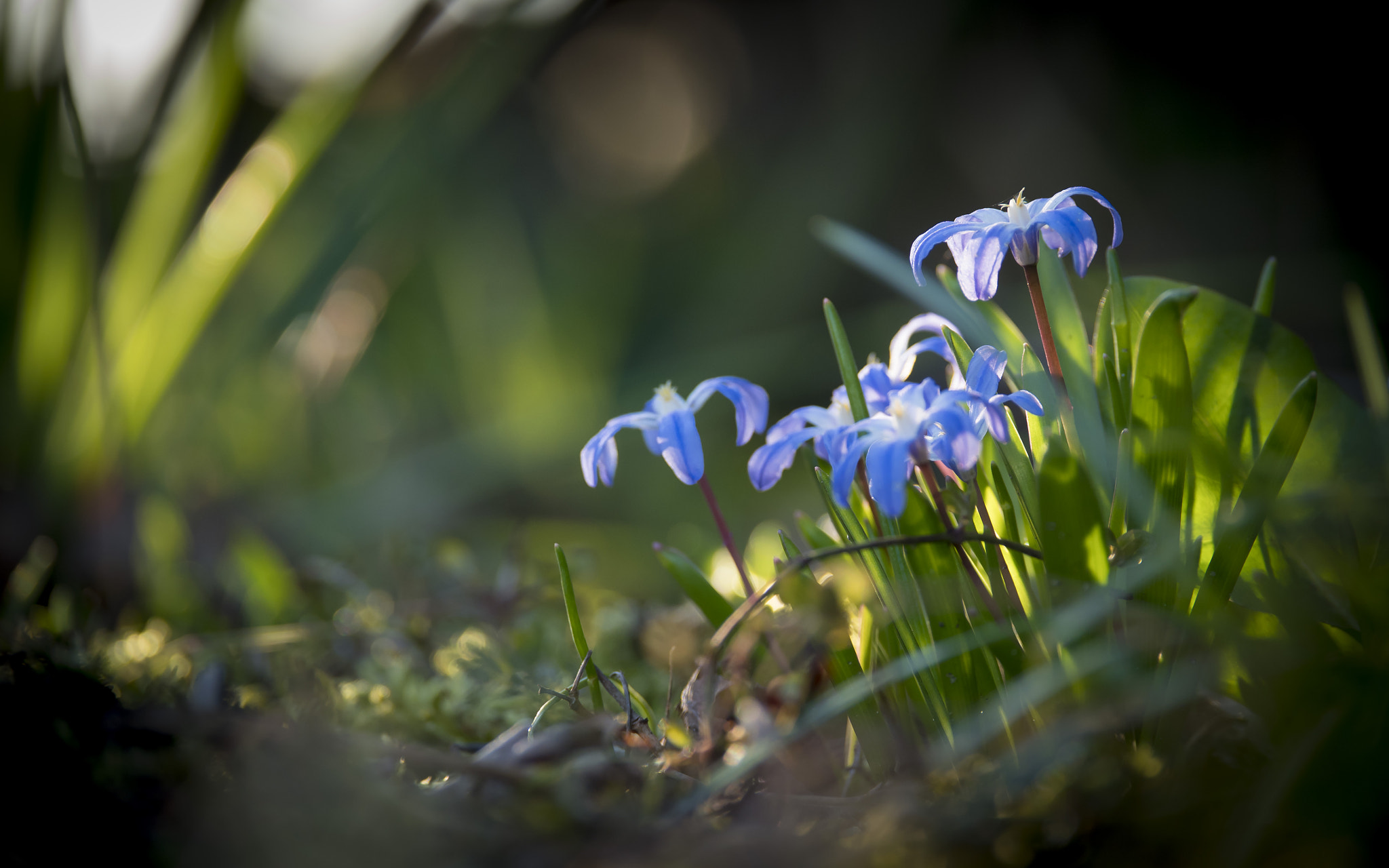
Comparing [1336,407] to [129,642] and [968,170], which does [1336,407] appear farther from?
[968,170]

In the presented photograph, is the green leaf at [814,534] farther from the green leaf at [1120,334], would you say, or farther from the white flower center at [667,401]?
the green leaf at [1120,334]

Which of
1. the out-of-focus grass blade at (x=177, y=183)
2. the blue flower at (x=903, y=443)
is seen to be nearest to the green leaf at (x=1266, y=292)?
the blue flower at (x=903, y=443)

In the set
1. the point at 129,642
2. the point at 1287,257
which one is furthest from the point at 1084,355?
the point at 1287,257

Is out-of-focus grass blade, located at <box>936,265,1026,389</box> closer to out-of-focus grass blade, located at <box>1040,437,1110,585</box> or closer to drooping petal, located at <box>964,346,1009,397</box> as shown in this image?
drooping petal, located at <box>964,346,1009,397</box>

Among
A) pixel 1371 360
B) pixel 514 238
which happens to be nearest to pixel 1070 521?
pixel 1371 360

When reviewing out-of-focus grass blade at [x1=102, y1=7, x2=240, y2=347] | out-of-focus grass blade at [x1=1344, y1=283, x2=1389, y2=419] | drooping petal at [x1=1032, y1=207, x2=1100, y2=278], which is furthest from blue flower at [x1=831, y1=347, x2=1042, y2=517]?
out-of-focus grass blade at [x1=102, y1=7, x2=240, y2=347]
